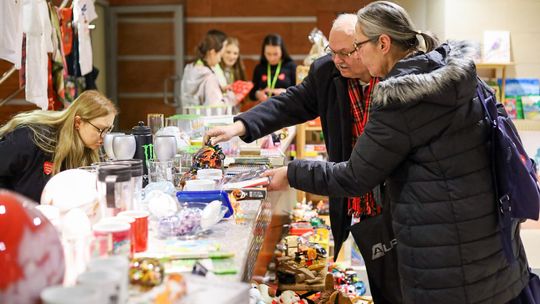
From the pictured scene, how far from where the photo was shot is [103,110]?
289cm

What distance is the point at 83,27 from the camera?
664cm

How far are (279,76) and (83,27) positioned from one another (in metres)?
2.19

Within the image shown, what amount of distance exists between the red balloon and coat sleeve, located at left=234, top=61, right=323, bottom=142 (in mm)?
1867

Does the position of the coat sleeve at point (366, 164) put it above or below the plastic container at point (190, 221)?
above

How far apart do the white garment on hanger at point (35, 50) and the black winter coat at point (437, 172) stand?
149 inches

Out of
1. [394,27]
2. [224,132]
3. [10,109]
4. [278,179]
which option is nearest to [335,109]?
[224,132]

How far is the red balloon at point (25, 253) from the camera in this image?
1279 mm

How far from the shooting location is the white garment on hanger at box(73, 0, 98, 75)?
638 centimetres

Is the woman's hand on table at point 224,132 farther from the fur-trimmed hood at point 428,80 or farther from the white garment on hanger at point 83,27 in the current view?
the white garment on hanger at point 83,27

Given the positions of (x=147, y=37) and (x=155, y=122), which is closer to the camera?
(x=155, y=122)

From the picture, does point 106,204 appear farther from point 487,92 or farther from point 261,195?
point 487,92

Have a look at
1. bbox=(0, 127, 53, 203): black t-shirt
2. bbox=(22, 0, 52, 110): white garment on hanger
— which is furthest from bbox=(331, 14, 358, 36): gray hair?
bbox=(22, 0, 52, 110): white garment on hanger

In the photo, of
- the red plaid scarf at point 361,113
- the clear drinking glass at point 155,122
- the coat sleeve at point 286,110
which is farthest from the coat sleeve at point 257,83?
the red plaid scarf at point 361,113

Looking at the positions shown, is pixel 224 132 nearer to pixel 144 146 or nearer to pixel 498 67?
pixel 144 146
